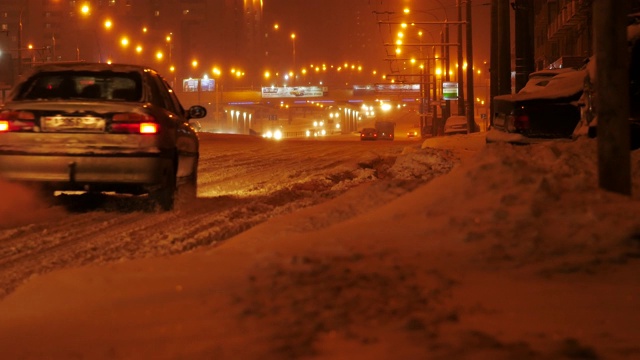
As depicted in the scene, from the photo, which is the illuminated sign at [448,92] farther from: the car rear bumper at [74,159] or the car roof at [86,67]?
the car rear bumper at [74,159]

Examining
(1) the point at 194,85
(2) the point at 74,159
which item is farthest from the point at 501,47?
(1) the point at 194,85

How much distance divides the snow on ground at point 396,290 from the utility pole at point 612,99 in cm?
25

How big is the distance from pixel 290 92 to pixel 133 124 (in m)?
108

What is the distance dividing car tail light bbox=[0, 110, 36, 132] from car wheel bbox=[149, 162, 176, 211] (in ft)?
4.93

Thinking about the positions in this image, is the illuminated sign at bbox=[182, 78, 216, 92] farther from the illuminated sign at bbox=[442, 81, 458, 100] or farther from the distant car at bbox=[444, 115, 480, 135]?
the distant car at bbox=[444, 115, 480, 135]

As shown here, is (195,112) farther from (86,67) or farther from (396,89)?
(396,89)

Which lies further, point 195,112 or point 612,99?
point 195,112

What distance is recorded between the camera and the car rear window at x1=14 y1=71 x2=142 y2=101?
A: 34.2ft

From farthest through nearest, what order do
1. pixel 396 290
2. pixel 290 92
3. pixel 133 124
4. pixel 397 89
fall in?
pixel 397 89 → pixel 290 92 → pixel 133 124 → pixel 396 290

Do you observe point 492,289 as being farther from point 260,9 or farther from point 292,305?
point 260,9

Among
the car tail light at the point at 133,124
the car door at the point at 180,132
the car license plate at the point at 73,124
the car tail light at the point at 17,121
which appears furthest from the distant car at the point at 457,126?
the car tail light at the point at 17,121

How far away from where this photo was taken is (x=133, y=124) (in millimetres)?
9602

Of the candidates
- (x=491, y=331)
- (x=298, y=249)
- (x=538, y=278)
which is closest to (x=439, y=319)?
(x=491, y=331)

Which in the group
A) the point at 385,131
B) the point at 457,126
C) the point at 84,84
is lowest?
the point at 385,131
